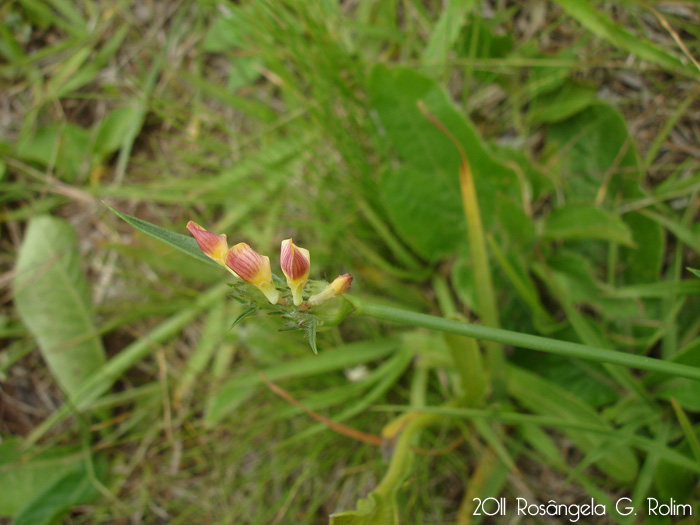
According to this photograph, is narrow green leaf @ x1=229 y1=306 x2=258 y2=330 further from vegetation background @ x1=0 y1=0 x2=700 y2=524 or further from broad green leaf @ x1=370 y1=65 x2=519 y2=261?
broad green leaf @ x1=370 y1=65 x2=519 y2=261

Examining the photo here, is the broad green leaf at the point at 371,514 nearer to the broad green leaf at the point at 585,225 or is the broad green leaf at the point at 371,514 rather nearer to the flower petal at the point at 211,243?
the flower petal at the point at 211,243

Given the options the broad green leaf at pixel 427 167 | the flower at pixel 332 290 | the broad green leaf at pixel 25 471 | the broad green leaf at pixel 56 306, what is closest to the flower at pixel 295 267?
the flower at pixel 332 290

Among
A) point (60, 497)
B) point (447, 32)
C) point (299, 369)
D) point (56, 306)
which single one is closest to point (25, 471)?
point (60, 497)

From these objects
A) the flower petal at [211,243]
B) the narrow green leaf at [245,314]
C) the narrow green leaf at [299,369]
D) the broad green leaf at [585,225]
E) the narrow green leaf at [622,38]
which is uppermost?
the narrow green leaf at [622,38]

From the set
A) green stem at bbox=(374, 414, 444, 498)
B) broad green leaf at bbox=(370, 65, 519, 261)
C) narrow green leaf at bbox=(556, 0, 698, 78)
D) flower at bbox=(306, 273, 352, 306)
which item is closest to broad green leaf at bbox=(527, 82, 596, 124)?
narrow green leaf at bbox=(556, 0, 698, 78)

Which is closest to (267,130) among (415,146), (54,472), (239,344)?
(415,146)

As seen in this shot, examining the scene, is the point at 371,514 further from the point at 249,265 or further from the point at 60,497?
the point at 60,497
